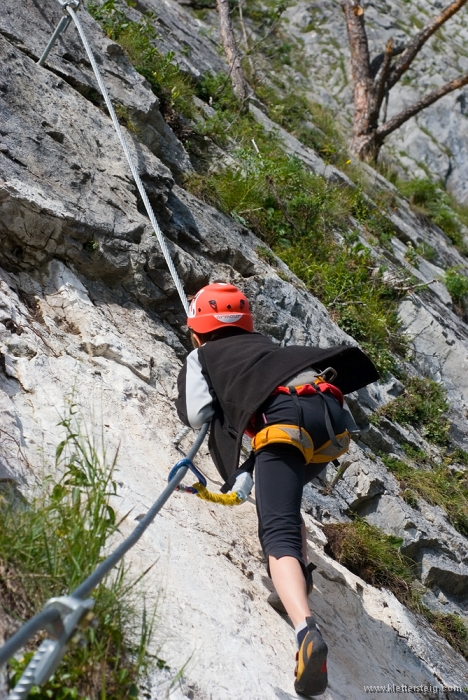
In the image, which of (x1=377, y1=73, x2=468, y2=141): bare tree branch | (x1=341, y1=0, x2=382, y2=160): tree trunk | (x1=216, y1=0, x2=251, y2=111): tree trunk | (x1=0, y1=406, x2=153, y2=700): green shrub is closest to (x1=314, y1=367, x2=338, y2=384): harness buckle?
(x1=0, y1=406, x2=153, y2=700): green shrub

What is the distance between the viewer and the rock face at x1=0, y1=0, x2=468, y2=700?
2.78 metres

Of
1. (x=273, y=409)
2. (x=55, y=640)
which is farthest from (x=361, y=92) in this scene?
(x=55, y=640)

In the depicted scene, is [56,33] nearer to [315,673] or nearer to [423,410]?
[423,410]

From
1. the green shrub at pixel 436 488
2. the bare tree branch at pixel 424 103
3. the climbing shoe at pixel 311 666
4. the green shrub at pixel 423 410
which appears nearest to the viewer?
the climbing shoe at pixel 311 666

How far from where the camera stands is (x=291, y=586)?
2.72 metres

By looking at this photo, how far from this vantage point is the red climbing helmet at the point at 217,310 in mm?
3588

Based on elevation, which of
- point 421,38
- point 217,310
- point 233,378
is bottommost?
point 233,378

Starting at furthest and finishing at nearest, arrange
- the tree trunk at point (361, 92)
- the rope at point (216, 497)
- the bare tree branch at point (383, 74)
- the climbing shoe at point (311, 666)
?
the tree trunk at point (361, 92) < the bare tree branch at point (383, 74) < the rope at point (216, 497) < the climbing shoe at point (311, 666)

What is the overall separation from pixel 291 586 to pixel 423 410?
3653mm

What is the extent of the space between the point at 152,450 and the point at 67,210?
5.64ft

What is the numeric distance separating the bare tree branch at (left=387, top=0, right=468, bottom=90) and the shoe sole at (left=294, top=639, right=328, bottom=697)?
10.8 m

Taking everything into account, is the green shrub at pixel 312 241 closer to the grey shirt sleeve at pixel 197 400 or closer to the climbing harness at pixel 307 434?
the climbing harness at pixel 307 434

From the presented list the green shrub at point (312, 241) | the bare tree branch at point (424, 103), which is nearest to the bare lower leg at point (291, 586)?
the green shrub at point (312, 241)

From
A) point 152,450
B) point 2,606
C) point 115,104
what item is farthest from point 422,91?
point 2,606
